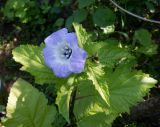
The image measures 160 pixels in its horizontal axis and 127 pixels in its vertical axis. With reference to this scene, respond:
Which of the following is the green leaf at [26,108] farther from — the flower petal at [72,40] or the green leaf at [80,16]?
the green leaf at [80,16]

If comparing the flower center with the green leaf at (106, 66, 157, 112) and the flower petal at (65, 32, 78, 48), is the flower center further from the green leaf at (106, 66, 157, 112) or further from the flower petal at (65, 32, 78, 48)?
the green leaf at (106, 66, 157, 112)

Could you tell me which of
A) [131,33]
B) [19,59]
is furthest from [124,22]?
[19,59]

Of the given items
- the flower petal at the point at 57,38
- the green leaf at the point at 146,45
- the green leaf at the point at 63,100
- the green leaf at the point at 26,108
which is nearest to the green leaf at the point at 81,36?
the flower petal at the point at 57,38

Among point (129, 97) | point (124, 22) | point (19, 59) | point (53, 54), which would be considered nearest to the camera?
point (53, 54)

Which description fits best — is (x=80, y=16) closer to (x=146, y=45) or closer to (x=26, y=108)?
(x=146, y=45)

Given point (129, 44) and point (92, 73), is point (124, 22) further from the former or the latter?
point (92, 73)

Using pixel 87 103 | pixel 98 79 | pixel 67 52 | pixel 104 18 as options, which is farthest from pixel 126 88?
pixel 104 18

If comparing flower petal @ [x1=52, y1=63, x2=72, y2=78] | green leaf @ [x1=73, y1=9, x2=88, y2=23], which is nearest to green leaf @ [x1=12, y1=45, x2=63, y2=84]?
flower petal @ [x1=52, y1=63, x2=72, y2=78]
